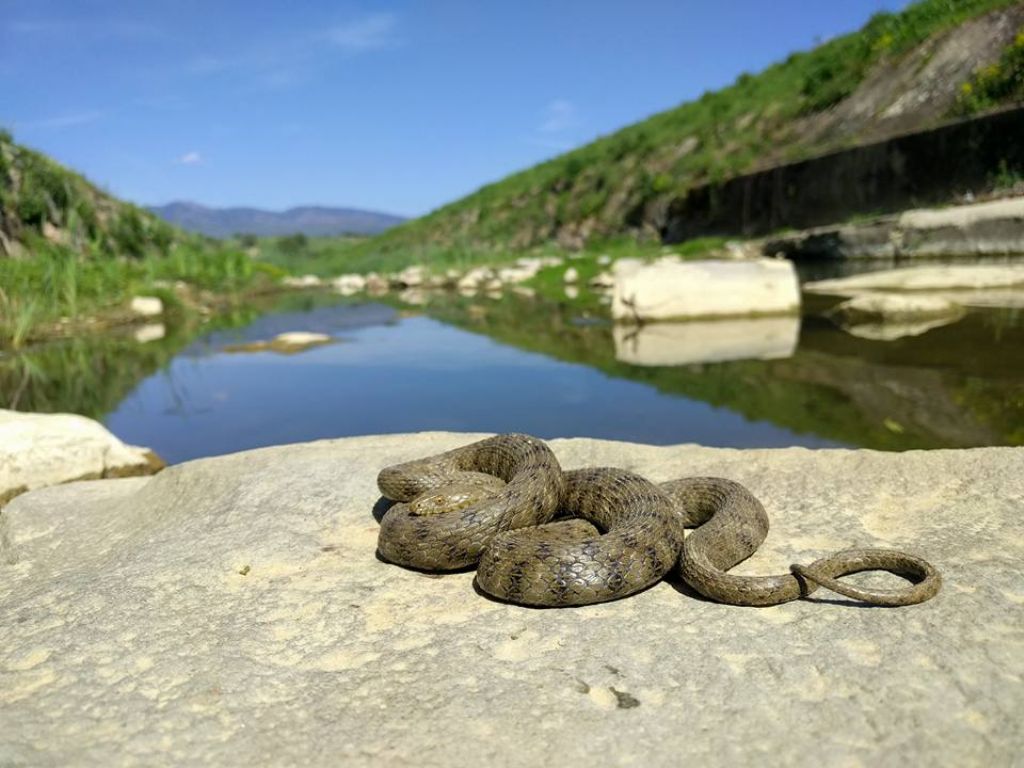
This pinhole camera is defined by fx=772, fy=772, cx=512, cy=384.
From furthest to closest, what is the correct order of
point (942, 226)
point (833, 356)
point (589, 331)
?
1. point (942, 226)
2. point (589, 331)
3. point (833, 356)

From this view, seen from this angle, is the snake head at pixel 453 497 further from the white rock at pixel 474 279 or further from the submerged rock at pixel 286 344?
the white rock at pixel 474 279

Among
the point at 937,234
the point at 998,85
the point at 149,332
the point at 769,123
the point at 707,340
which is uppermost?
the point at 769,123

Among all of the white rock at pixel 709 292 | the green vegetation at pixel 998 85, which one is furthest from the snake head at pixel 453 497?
the green vegetation at pixel 998 85

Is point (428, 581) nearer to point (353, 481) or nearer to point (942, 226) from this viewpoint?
point (353, 481)

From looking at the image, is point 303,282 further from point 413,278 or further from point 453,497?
point 453,497

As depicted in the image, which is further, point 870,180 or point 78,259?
point 870,180

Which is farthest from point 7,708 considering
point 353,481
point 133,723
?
point 353,481

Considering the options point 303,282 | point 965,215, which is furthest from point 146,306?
point 965,215
